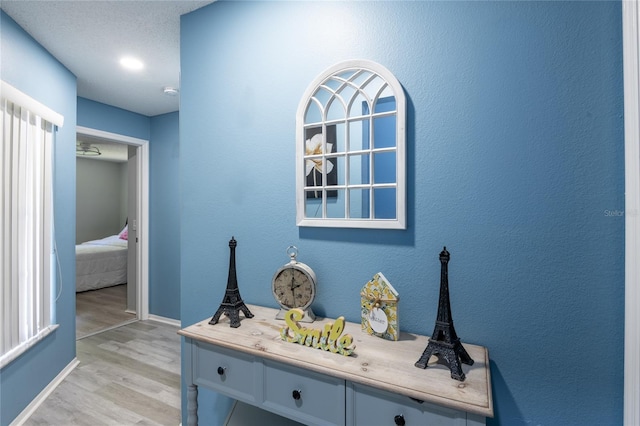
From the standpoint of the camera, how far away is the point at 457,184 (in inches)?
47.9

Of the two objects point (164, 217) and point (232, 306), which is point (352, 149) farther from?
point (164, 217)

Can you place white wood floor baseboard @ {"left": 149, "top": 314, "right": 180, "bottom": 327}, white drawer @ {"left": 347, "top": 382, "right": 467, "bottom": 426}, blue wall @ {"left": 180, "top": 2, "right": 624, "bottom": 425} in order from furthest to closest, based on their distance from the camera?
white wood floor baseboard @ {"left": 149, "top": 314, "right": 180, "bottom": 327}, blue wall @ {"left": 180, "top": 2, "right": 624, "bottom": 425}, white drawer @ {"left": 347, "top": 382, "right": 467, "bottom": 426}

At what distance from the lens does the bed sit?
16.2ft

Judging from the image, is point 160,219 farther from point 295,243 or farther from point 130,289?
point 295,243

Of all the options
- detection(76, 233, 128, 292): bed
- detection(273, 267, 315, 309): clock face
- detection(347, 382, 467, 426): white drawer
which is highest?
detection(273, 267, 315, 309): clock face

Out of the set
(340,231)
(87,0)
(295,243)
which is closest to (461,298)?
(340,231)

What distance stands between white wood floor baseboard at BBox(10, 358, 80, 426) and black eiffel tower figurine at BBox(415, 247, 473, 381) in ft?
8.17

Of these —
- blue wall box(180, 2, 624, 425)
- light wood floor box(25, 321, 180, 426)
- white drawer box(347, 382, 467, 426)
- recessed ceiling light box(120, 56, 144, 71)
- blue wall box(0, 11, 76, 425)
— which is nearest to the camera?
white drawer box(347, 382, 467, 426)

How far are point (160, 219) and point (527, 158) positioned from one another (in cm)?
372

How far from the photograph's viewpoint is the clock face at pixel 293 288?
1393 millimetres

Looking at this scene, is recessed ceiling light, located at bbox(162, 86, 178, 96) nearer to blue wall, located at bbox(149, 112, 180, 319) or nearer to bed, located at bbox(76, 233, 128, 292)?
blue wall, located at bbox(149, 112, 180, 319)

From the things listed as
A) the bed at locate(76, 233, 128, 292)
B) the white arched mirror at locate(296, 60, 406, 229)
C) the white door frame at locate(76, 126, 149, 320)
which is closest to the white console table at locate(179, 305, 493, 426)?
the white arched mirror at locate(296, 60, 406, 229)

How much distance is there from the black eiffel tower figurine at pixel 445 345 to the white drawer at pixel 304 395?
30 cm

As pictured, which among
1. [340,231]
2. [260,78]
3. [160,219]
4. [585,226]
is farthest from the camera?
[160,219]
